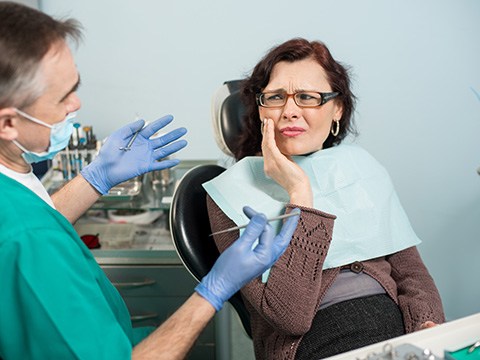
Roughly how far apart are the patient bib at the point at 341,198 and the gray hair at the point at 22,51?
617 millimetres

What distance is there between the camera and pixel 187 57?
2402mm

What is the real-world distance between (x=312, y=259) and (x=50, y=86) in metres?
0.71

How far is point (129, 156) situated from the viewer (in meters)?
1.63

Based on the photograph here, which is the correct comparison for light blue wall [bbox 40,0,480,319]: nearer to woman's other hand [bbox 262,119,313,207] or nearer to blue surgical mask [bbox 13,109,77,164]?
woman's other hand [bbox 262,119,313,207]

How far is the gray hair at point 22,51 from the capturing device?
1008mm

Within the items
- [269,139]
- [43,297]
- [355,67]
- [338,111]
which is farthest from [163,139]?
[355,67]

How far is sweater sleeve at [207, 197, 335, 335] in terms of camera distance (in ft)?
4.43

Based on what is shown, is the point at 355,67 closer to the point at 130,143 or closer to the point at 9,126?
the point at 130,143

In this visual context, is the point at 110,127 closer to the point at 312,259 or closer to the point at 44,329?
the point at 312,259

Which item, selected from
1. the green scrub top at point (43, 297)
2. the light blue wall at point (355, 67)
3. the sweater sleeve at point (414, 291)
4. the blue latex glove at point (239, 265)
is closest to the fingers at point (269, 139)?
the blue latex glove at point (239, 265)

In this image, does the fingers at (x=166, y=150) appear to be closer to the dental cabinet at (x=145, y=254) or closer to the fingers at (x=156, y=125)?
the fingers at (x=156, y=125)

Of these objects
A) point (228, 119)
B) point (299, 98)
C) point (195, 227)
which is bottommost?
point (195, 227)

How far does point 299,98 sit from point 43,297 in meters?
0.88

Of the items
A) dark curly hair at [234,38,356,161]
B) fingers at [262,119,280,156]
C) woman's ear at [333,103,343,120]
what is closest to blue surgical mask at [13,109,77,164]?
fingers at [262,119,280,156]
